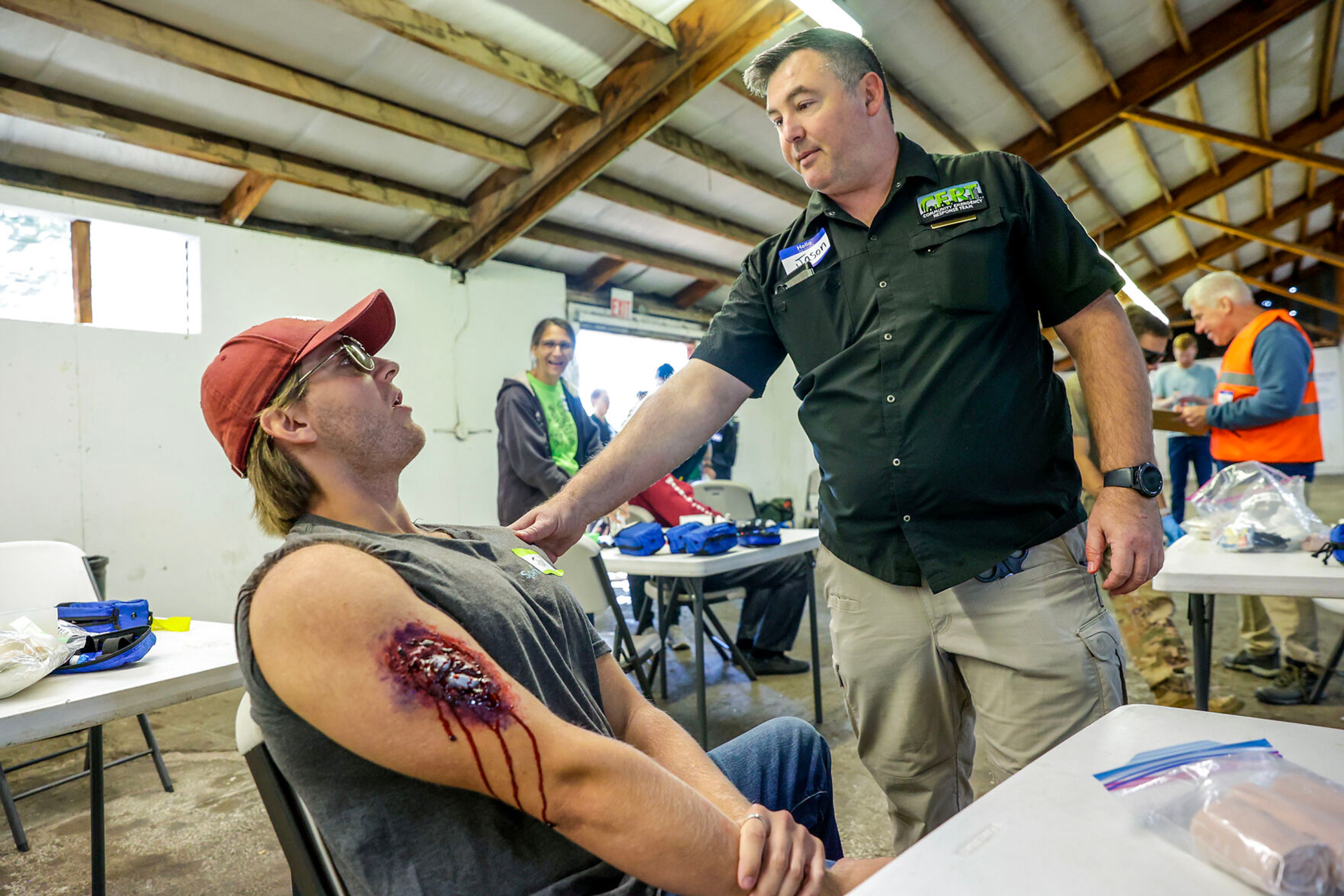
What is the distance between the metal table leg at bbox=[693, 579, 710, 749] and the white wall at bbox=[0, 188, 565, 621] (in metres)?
1.89

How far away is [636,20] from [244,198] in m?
2.71

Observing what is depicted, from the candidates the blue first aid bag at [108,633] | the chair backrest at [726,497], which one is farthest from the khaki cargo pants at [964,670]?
the chair backrest at [726,497]

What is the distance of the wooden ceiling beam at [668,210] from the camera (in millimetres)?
6012

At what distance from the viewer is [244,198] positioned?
190 inches

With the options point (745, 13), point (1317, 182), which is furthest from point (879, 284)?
point (1317, 182)

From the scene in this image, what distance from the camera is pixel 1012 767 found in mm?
1297

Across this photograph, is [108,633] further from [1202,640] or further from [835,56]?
[1202,640]

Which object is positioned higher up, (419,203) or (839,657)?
(419,203)

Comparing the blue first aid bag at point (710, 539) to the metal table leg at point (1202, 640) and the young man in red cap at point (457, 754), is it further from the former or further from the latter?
the young man in red cap at point (457, 754)

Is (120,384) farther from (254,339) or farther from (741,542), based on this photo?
(254,339)

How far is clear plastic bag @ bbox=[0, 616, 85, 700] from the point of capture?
130 centimetres

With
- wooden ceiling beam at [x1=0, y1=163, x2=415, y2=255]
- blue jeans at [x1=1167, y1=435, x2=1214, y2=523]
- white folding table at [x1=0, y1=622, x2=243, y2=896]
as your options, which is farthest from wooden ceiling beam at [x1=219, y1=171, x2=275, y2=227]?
blue jeans at [x1=1167, y1=435, x2=1214, y2=523]

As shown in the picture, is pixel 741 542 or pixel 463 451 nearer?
pixel 741 542

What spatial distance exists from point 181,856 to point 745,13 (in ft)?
14.7
